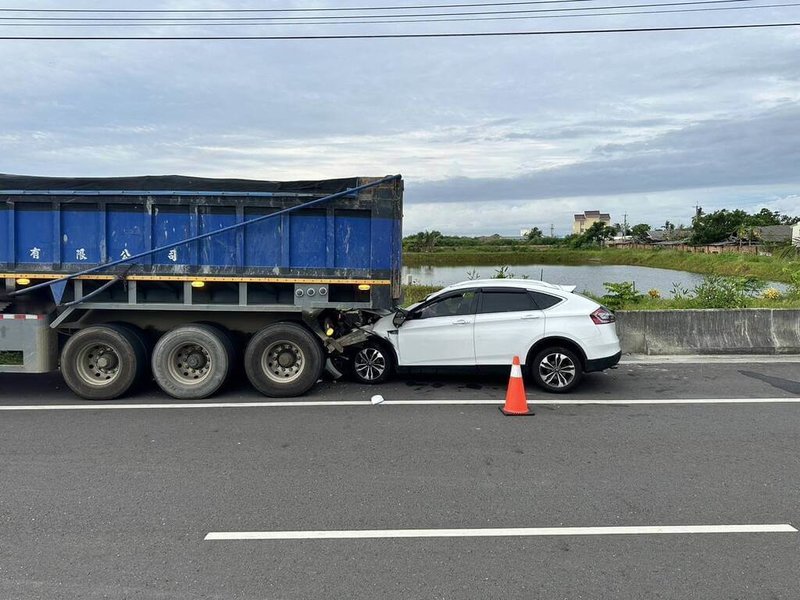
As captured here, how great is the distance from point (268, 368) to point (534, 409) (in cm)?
341

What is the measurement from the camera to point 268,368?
7.88 m

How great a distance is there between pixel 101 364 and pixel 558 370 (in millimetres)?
5915

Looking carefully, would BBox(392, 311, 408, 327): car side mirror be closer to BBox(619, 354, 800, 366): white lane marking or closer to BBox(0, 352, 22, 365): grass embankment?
BBox(619, 354, 800, 366): white lane marking

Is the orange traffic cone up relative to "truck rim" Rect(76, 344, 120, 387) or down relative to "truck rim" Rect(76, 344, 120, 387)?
down

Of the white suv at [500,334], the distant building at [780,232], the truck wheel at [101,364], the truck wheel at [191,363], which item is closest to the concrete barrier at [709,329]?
the white suv at [500,334]

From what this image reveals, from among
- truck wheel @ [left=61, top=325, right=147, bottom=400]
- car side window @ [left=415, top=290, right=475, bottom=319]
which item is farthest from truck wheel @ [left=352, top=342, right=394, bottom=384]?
truck wheel @ [left=61, top=325, right=147, bottom=400]

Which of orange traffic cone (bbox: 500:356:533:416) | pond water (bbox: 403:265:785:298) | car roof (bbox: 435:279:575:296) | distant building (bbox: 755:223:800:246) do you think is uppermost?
distant building (bbox: 755:223:800:246)

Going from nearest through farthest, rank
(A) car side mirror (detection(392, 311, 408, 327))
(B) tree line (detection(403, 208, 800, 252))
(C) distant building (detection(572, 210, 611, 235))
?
1. (A) car side mirror (detection(392, 311, 408, 327))
2. (B) tree line (detection(403, 208, 800, 252))
3. (C) distant building (detection(572, 210, 611, 235))

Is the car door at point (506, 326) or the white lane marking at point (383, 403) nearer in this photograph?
the white lane marking at point (383, 403)

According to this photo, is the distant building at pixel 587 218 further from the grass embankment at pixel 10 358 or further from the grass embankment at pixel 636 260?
the grass embankment at pixel 10 358

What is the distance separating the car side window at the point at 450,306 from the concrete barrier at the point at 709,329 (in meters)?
3.95

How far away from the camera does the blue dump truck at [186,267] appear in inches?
296

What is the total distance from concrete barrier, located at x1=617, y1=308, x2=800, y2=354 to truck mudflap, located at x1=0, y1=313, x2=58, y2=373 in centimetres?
912

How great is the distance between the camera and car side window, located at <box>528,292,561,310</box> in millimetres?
8156
